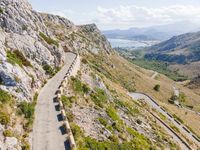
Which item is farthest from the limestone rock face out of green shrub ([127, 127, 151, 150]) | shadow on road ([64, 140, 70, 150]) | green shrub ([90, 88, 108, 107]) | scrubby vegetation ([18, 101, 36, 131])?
green shrub ([127, 127, 151, 150])

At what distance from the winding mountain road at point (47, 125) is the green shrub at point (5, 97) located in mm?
3442

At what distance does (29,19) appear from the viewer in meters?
56.8

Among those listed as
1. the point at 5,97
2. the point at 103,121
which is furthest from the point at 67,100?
the point at 5,97

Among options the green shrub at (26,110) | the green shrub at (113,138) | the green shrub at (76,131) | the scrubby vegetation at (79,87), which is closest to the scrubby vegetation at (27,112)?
the green shrub at (26,110)

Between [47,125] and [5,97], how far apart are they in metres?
4.85

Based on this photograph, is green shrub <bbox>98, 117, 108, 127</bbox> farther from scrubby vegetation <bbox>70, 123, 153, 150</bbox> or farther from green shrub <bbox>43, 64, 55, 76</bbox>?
green shrub <bbox>43, 64, 55, 76</bbox>

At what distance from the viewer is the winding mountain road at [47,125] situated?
2933 cm

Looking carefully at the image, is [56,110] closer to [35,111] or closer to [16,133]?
[35,111]

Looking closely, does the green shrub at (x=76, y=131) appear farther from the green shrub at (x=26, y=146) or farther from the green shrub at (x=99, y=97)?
the green shrub at (x=99, y=97)

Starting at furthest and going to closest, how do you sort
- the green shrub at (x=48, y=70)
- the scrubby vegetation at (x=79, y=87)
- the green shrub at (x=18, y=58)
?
the green shrub at (x=48, y=70), the scrubby vegetation at (x=79, y=87), the green shrub at (x=18, y=58)

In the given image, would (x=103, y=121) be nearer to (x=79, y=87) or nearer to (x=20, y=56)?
(x=79, y=87)

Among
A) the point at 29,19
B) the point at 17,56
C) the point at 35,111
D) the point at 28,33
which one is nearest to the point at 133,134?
the point at 35,111

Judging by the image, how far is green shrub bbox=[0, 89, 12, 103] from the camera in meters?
31.9

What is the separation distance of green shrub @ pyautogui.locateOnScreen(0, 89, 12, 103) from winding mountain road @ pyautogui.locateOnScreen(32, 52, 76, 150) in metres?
3.44
